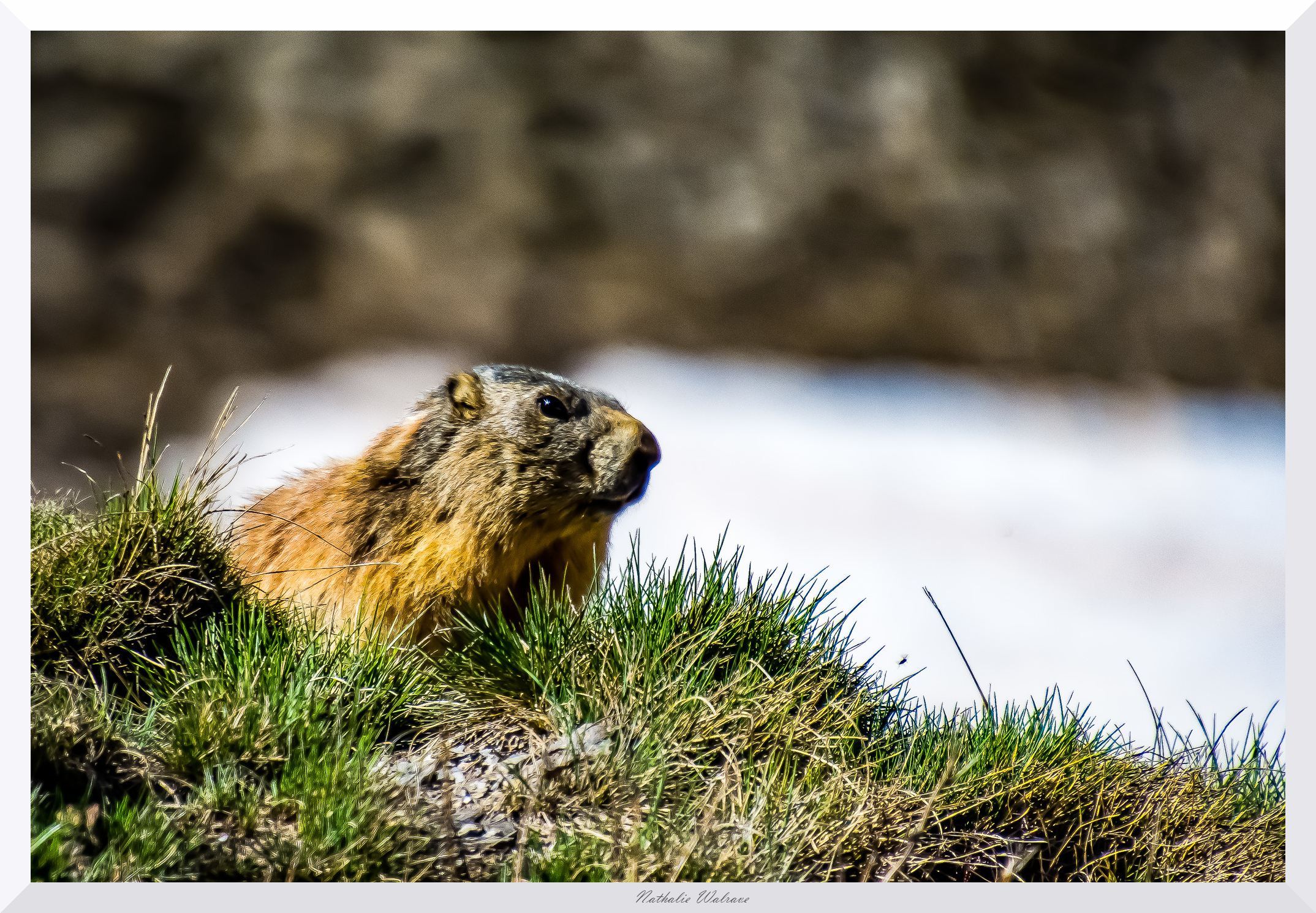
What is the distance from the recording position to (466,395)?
10.8 ft

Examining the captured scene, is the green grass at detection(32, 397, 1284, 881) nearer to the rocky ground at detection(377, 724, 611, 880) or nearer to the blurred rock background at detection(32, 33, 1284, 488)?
the rocky ground at detection(377, 724, 611, 880)

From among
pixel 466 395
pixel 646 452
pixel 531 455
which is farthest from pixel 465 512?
pixel 646 452

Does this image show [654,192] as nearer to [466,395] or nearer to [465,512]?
[466,395]

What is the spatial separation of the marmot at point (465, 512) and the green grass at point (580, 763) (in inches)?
7.7

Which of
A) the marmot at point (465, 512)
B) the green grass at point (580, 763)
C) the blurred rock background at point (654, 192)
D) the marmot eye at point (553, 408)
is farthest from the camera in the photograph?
the blurred rock background at point (654, 192)

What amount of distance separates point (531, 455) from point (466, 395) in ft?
1.13

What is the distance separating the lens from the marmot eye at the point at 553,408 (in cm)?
319

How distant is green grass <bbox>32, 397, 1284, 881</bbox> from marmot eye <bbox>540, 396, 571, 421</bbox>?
58 centimetres

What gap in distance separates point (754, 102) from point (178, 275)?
2.66 metres

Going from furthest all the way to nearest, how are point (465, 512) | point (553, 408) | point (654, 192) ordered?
point (654, 192)
point (553, 408)
point (465, 512)

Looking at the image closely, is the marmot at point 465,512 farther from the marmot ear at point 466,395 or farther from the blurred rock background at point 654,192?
the blurred rock background at point 654,192
